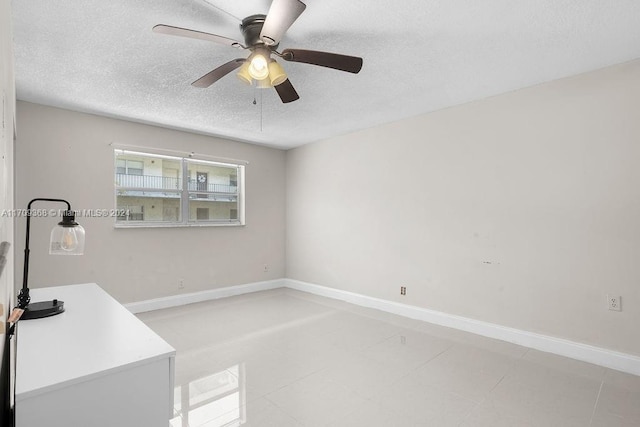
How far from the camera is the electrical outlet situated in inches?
103

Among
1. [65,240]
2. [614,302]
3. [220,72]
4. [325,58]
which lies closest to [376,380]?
[614,302]

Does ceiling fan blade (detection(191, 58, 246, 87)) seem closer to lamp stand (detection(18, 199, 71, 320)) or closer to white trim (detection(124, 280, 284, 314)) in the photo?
lamp stand (detection(18, 199, 71, 320))

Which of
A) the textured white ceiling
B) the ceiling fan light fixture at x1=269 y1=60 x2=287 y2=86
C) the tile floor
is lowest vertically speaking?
the tile floor

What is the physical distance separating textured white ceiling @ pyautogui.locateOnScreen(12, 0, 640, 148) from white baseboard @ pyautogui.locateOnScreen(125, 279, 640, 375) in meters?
2.34

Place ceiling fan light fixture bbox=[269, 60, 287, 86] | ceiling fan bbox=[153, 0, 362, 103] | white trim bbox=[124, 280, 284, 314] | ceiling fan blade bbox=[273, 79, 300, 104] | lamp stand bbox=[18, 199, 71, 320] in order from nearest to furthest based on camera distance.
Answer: lamp stand bbox=[18, 199, 71, 320]
ceiling fan bbox=[153, 0, 362, 103]
ceiling fan light fixture bbox=[269, 60, 287, 86]
ceiling fan blade bbox=[273, 79, 300, 104]
white trim bbox=[124, 280, 284, 314]

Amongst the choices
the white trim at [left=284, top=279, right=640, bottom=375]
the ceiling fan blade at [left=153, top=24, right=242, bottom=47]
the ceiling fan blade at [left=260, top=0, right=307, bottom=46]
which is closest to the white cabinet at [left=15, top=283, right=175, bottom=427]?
the ceiling fan blade at [left=153, top=24, right=242, bottom=47]

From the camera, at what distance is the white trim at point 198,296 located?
4.07 meters

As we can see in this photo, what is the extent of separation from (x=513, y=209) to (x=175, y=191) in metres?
4.14

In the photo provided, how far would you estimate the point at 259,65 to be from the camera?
1.99m

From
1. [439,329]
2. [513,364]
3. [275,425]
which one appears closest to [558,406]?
[513,364]

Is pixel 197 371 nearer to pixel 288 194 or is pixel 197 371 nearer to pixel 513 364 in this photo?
pixel 513 364

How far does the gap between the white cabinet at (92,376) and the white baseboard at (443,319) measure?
9.83ft

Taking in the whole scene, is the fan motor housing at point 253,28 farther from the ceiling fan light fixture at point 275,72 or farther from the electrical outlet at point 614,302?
the electrical outlet at point 614,302

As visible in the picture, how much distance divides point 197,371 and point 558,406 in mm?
2552
